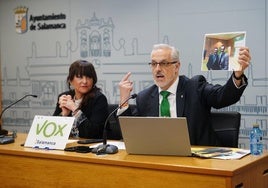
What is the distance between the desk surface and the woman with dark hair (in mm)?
716

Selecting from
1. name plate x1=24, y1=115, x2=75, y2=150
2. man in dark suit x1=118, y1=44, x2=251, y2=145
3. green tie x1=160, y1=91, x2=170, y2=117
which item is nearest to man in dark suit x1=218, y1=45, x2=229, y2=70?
man in dark suit x1=118, y1=44, x2=251, y2=145

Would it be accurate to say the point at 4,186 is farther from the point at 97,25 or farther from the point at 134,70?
the point at 97,25

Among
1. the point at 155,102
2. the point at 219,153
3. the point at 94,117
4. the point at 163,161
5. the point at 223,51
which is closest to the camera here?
the point at 163,161

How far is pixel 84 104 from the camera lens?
363 centimetres

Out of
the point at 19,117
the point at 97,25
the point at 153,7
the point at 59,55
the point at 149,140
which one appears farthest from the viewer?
the point at 19,117

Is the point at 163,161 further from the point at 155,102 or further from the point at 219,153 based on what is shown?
the point at 155,102

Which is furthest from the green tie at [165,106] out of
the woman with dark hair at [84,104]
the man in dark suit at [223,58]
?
the man in dark suit at [223,58]

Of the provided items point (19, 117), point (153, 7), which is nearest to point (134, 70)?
point (153, 7)

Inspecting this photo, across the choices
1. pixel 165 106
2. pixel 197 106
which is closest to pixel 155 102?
pixel 165 106

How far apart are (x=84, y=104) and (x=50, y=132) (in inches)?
30.4

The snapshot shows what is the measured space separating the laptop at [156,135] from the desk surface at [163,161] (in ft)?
0.16

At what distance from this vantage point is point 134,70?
4.49m

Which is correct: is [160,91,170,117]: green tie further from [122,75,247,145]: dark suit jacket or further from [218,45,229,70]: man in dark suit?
[218,45,229,70]: man in dark suit

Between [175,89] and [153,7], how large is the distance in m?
1.29
